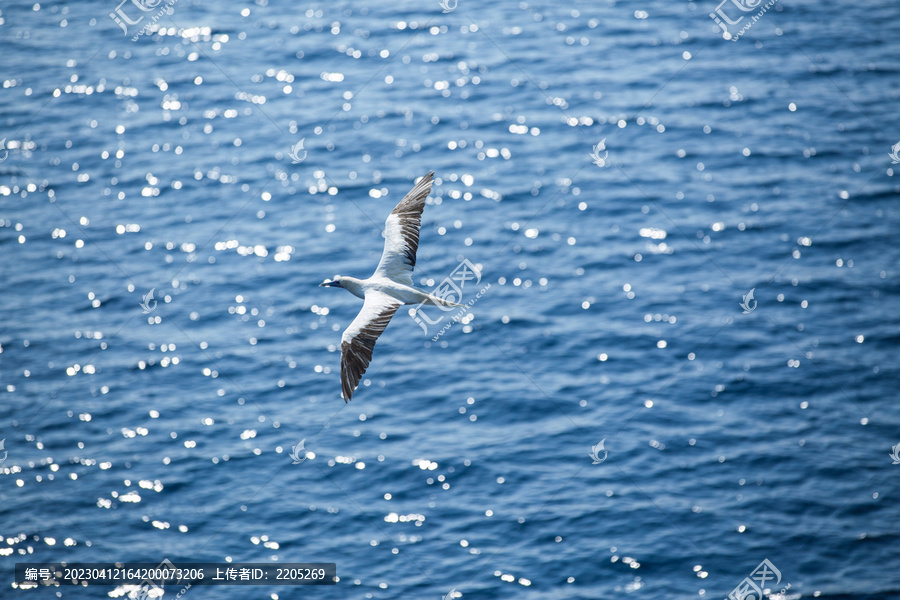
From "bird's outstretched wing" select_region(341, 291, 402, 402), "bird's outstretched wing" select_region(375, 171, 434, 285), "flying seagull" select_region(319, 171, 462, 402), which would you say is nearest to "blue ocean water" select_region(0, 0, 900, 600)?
"bird's outstretched wing" select_region(375, 171, 434, 285)

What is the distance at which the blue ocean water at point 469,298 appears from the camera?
38906 mm

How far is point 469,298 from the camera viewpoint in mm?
46531

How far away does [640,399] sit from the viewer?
139ft

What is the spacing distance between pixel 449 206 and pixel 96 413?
19.6 meters

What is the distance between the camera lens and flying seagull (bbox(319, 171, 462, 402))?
81.9 feet

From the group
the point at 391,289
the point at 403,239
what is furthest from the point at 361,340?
the point at 403,239

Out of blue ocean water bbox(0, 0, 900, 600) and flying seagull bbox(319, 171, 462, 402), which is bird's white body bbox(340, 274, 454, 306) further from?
blue ocean water bbox(0, 0, 900, 600)

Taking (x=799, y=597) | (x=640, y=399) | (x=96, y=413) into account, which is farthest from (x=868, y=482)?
(x=96, y=413)

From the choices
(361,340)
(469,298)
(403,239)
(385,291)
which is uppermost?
(403,239)

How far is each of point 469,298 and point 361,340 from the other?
70.9 ft

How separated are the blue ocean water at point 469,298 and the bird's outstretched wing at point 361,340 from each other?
14562 millimetres

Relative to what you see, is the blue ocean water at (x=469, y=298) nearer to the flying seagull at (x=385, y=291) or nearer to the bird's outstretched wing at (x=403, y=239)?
the bird's outstretched wing at (x=403, y=239)

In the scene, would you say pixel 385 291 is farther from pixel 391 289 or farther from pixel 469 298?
pixel 469 298

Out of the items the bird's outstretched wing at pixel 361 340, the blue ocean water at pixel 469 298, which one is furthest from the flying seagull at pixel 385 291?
the blue ocean water at pixel 469 298
